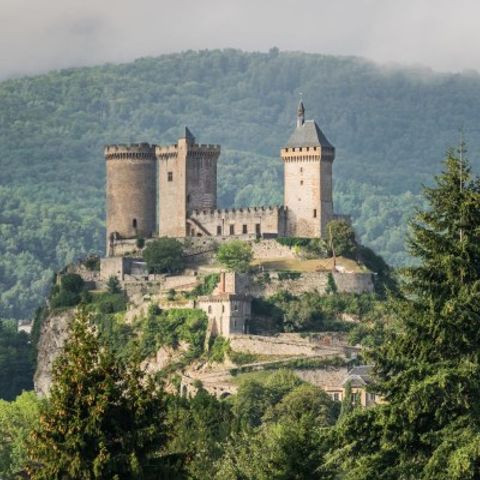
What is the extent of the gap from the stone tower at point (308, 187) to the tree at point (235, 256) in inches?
114

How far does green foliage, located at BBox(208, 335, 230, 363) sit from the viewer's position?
104 metres

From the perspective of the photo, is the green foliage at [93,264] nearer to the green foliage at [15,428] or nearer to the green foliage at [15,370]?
the green foliage at [15,370]

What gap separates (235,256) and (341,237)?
17.1ft

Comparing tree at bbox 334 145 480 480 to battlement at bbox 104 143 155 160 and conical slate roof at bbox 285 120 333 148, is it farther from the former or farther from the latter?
battlement at bbox 104 143 155 160

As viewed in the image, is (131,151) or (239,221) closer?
(239,221)

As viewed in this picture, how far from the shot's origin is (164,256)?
367ft

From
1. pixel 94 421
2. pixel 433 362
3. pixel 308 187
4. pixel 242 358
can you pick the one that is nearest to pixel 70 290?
pixel 308 187

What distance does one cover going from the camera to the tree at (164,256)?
367 ft

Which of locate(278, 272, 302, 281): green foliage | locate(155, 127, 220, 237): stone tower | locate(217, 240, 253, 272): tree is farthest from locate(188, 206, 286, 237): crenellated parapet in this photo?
locate(278, 272, 302, 281): green foliage

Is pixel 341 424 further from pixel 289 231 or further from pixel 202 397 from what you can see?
pixel 289 231

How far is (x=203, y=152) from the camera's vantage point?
384ft

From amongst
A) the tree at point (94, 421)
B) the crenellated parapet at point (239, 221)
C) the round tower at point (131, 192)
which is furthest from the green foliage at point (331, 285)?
the tree at point (94, 421)

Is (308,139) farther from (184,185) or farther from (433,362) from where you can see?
(433,362)

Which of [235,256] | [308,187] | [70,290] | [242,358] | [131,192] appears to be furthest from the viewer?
[131,192]
